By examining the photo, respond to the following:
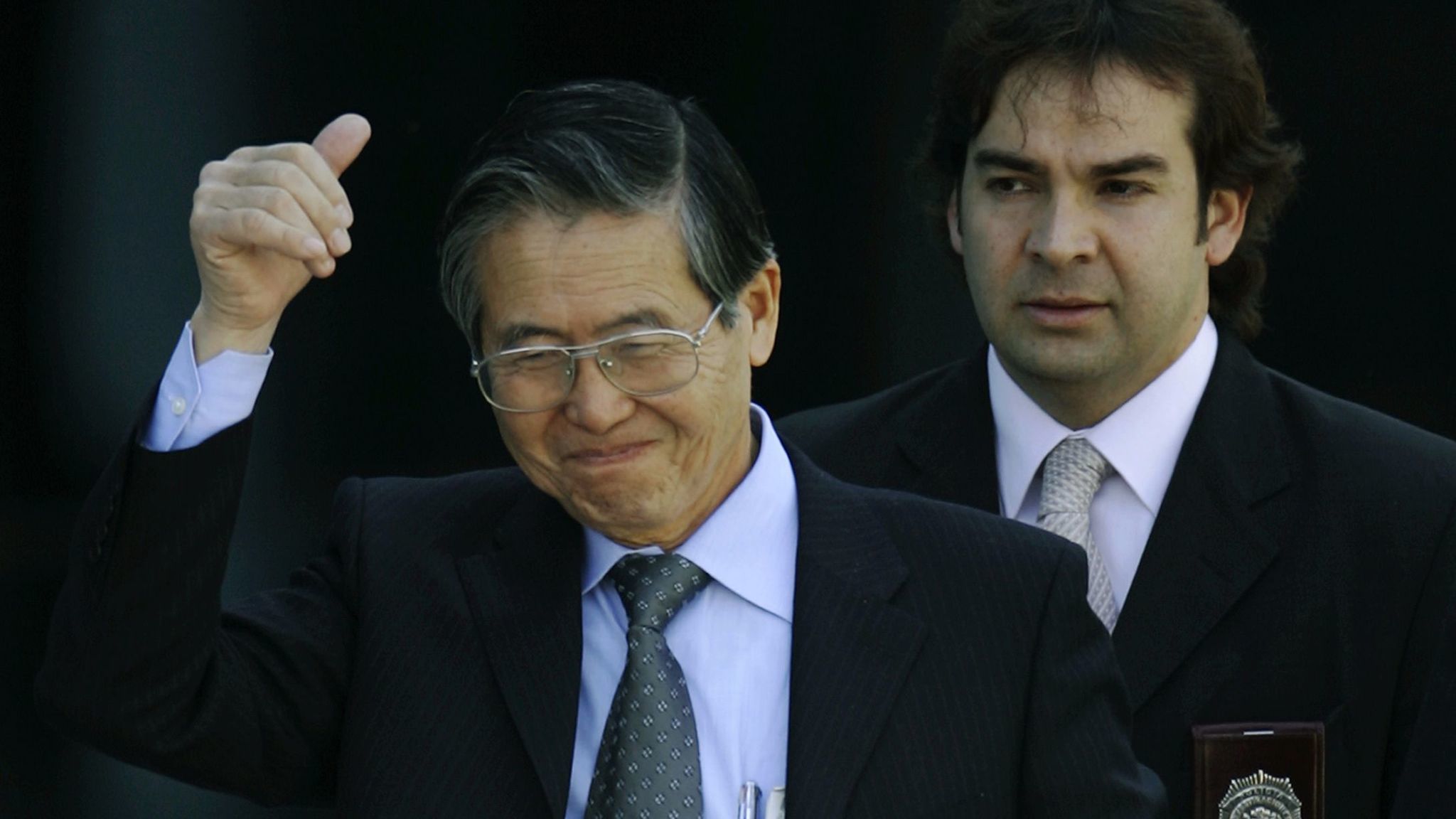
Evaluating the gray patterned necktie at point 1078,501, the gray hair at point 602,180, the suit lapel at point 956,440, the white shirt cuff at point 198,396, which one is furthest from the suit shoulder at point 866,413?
the white shirt cuff at point 198,396

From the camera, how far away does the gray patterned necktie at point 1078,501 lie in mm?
3070

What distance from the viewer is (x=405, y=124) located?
14.0 ft

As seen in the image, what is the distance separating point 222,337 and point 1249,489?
1.51 meters

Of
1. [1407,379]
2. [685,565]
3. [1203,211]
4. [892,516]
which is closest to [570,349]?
[685,565]

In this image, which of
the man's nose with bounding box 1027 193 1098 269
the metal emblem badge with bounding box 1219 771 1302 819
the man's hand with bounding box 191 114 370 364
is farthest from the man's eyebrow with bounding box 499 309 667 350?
the metal emblem badge with bounding box 1219 771 1302 819

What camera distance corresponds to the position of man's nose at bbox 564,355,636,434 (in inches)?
90.2

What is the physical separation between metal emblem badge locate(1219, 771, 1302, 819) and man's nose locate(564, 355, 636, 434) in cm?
104

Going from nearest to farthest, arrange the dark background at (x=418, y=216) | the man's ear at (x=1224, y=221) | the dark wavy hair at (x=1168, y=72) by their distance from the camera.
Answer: the dark wavy hair at (x=1168, y=72) → the man's ear at (x=1224, y=221) → the dark background at (x=418, y=216)

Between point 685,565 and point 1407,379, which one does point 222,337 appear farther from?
point 1407,379

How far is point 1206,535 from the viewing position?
3070 millimetres

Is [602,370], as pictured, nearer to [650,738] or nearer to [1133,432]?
[650,738]

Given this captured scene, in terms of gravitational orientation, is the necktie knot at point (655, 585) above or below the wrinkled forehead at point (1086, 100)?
below

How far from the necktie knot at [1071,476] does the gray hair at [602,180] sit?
84 cm

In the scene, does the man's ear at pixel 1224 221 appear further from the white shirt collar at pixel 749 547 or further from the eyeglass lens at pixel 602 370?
the eyeglass lens at pixel 602 370
